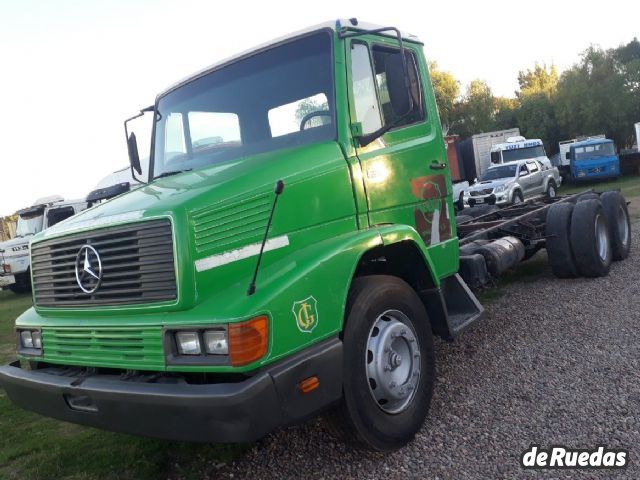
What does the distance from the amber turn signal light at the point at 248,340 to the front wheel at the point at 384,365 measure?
0.62 meters

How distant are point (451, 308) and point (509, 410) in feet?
3.53

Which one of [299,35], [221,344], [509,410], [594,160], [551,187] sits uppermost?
[299,35]

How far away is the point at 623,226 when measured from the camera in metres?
8.39

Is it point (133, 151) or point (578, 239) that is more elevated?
point (133, 151)

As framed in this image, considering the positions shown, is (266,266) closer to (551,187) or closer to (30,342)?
(30,342)

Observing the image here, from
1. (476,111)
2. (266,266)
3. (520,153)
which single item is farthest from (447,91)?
(266,266)

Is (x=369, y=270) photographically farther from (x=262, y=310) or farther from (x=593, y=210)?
(x=593, y=210)

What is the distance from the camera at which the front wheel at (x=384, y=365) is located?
3.25 metres

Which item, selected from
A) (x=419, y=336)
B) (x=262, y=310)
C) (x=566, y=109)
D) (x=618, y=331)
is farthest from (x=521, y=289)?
(x=566, y=109)

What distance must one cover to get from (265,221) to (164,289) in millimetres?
653

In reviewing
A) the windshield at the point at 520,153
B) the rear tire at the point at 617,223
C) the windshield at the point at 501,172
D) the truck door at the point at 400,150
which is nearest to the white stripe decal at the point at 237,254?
the truck door at the point at 400,150

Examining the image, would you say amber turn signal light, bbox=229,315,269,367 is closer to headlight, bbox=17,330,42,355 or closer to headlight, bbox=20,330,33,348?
headlight, bbox=17,330,42,355

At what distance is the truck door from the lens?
3.87m

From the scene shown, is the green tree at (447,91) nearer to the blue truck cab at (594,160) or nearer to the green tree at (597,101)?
the green tree at (597,101)
